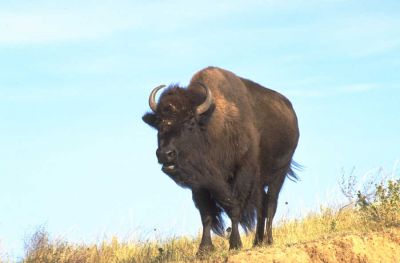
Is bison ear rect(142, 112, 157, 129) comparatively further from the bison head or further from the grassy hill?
the grassy hill

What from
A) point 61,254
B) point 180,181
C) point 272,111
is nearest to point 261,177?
point 272,111

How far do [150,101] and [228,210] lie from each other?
6.50 feet

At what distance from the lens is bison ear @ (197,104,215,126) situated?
1005cm

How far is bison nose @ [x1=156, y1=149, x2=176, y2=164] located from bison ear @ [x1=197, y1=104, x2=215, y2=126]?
90 centimetres

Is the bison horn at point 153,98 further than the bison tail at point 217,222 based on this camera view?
No

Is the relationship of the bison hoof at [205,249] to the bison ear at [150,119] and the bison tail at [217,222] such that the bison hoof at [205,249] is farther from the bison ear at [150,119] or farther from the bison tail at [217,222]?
the bison ear at [150,119]

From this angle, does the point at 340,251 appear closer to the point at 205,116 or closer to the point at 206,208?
the point at 206,208

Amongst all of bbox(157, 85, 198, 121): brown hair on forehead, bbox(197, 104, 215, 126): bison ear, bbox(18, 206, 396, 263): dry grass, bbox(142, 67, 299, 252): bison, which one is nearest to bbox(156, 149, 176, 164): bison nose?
bbox(142, 67, 299, 252): bison

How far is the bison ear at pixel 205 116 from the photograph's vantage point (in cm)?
1005

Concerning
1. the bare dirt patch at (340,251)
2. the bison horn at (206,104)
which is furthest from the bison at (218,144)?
the bare dirt patch at (340,251)

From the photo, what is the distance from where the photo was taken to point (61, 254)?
40.2ft

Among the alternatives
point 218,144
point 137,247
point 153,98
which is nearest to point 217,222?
point 218,144

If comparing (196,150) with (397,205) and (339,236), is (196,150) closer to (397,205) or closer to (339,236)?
(339,236)

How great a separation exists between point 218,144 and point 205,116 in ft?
1.67
